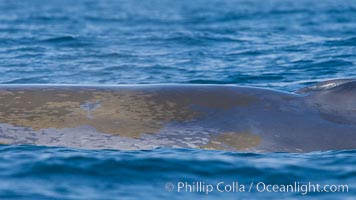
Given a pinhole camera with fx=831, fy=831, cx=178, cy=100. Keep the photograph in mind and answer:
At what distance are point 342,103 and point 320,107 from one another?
23 centimetres

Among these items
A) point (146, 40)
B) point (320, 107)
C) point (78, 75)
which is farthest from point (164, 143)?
point (146, 40)

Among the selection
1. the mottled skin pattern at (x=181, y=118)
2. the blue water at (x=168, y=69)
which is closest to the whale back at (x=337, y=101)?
the mottled skin pattern at (x=181, y=118)

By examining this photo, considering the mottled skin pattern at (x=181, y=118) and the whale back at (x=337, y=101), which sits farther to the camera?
the whale back at (x=337, y=101)

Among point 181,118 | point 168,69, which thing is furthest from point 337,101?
point 168,69

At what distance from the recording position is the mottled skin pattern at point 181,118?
8.15 m

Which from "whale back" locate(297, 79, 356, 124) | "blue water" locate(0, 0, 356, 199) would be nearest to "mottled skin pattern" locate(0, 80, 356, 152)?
"whale back" locate(297, 79, 356, 124)

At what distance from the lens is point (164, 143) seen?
8172 millimetres

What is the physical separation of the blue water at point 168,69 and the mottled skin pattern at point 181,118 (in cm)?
15

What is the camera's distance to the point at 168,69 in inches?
675

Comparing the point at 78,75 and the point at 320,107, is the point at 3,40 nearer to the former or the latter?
the point at 78,75

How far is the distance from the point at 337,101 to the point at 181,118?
1.62m

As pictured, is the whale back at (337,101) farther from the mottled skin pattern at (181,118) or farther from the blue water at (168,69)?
the blue water at (168,69)

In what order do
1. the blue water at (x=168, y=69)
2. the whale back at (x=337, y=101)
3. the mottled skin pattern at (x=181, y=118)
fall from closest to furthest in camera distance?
1. the blue water at (x=168, y=69)
2. the mottled skin pattern at (x=181, y=118)
3. the whale back at (x=337, y=101)

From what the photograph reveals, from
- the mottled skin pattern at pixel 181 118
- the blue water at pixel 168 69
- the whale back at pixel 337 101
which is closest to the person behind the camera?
the blue water at pixel 168 69
